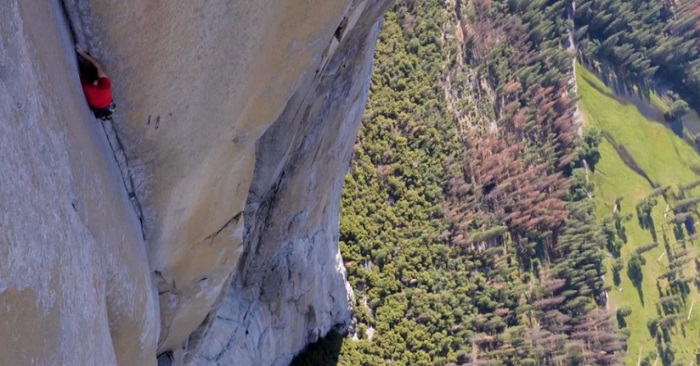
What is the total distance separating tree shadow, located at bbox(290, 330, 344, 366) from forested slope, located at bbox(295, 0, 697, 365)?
0.31 feet

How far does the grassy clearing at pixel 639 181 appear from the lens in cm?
5028

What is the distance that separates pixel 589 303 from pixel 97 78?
47.8 meters

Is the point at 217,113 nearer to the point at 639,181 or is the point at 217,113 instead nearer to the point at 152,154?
the point at 152,154

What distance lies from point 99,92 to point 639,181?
61623 millimetres

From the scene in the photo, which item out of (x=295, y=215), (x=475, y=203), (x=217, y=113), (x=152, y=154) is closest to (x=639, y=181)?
(x=475, y=203)

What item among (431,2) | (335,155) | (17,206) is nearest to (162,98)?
(17,206)

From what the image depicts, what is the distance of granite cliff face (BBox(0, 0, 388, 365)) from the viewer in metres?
5.73

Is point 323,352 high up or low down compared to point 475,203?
down

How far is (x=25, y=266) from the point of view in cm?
546

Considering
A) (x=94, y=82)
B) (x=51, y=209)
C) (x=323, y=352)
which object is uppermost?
(x=94, y=82)

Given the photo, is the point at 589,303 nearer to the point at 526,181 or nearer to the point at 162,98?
the point at 526,181

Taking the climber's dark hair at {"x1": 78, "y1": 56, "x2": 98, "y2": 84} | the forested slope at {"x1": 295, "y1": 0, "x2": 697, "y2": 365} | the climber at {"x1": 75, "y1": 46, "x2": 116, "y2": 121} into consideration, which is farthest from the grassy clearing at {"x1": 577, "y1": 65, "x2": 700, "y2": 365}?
the climber's dark hair at {"x1": 78, "y1": 56, "x2": 98, "y2": 84}

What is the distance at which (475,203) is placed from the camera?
142 ft

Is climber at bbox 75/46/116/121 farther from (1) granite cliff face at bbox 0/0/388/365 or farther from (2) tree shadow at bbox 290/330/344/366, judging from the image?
(2) tree shadow at bbox 290/330/344/366
